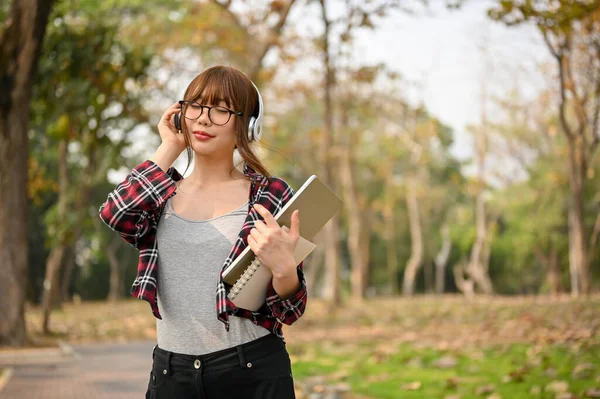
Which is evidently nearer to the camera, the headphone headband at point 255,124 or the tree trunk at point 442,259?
the headphone headband at point 255,124

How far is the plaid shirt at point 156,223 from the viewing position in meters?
2.46

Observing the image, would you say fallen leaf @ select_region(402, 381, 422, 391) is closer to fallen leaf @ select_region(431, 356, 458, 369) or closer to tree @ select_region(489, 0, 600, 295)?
fallen leaf @ select_region(431, 356, 458, 369)

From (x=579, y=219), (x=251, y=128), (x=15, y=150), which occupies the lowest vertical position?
(x=579, y=219)

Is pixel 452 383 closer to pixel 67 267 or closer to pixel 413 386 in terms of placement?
pixel 413 386

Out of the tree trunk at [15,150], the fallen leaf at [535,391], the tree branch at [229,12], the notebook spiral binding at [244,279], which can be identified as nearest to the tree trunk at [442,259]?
the tree branch at [229,12]

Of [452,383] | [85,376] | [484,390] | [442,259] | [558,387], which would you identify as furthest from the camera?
[442,259]

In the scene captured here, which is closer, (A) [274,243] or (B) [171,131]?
(A) [274,243]

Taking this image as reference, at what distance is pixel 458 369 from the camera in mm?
8250

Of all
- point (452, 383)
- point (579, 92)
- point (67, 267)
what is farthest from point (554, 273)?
point (452, 383)

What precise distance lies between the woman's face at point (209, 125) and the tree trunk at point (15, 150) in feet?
32.6

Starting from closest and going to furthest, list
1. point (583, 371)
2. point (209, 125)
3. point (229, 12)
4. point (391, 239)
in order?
point (209, 125)
point (583, 371)
point (229, 12)
point (391, 239)

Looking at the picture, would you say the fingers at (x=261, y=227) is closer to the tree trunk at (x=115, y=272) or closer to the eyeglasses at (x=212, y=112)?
the eyeglasses at (x=212, y=112)

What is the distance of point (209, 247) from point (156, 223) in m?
0.22

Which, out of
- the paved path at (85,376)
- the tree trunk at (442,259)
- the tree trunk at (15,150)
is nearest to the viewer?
the paved path at (85,376)
